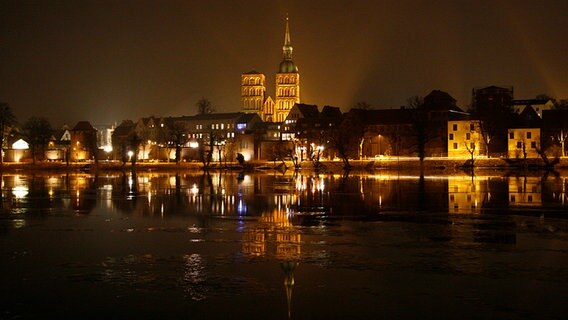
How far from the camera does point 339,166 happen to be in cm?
9988

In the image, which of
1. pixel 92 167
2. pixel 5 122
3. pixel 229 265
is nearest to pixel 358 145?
pixel 92 167

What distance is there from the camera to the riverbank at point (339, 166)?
296 ft

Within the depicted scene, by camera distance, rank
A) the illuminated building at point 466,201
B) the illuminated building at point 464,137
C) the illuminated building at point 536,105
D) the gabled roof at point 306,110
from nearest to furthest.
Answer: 1. the illuminated building at point 466,201
2. the illuminated building at point 464,137
3. the illuminated building at point 536,105
4. the gabled roof at point 306,110

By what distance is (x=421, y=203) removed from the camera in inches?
1284

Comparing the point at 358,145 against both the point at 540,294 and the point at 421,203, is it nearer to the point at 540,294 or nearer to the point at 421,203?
the point at 421,203

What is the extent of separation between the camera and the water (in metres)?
11.9

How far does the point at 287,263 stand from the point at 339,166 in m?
84.5

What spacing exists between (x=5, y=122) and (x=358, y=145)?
55.4 meters

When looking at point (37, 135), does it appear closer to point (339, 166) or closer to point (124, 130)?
point (124, 130)

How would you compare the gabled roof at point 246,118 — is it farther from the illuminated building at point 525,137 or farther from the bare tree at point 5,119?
the illuminated building at point 525,137

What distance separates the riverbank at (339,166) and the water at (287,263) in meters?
62.2

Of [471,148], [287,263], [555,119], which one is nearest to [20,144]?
[471,148]

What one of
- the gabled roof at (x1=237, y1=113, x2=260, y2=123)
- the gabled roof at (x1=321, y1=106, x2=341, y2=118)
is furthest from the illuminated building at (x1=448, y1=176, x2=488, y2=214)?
the gabled roof at (x1=237, y1=113, x2=260, y2=123)

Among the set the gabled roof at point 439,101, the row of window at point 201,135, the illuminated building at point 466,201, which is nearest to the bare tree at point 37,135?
the row of window at point 201,135
